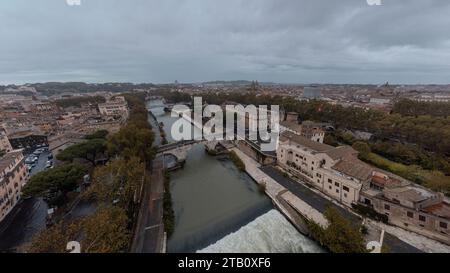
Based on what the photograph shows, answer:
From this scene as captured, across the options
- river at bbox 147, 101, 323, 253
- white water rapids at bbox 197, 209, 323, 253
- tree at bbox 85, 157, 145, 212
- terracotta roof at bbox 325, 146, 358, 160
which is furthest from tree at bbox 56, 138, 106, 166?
terracotta roof at bbox 325, 146, 358, 160

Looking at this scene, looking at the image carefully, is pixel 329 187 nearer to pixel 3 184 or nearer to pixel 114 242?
pixel 114 242

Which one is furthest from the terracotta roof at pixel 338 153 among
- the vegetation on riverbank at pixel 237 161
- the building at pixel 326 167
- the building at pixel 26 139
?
the building at pixel 26 139

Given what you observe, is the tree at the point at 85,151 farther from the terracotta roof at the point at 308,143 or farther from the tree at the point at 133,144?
the terracotta roof at the point at 308,143

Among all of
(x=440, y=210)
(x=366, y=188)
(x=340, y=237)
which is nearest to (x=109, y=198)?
(x=340, y=237)

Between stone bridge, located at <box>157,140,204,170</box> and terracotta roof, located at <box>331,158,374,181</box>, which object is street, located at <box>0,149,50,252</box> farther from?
terracotta roof, located at <box>331,158,374,181</box>

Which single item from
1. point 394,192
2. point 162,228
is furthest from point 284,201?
point 162,228

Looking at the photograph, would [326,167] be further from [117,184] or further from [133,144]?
[133,144]
